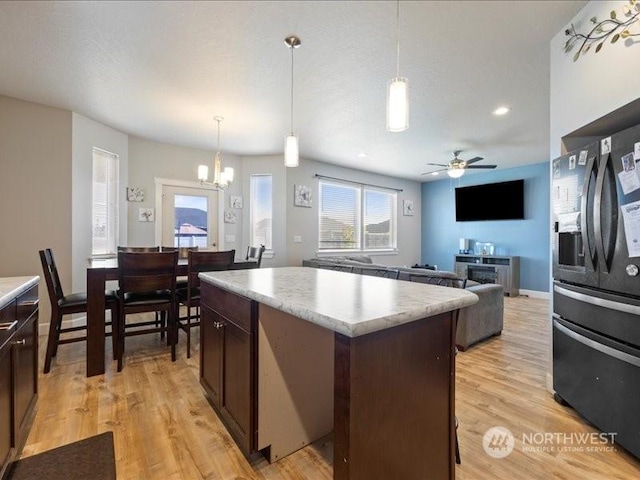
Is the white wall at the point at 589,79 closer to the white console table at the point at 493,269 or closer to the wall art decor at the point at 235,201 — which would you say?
the white console table at the point at 493,269

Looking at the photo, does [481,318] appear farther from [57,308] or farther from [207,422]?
[57,308]

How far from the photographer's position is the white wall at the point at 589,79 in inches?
67.6

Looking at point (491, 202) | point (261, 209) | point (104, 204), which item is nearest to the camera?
point (104, 204)

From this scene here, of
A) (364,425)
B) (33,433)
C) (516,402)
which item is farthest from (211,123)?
(516,402)

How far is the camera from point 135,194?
15.0 feet

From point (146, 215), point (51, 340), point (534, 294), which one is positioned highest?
point (146, 215)

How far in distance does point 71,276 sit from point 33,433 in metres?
2.47

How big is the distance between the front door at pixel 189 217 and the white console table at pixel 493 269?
5.16m

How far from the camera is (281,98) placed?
3.24 m

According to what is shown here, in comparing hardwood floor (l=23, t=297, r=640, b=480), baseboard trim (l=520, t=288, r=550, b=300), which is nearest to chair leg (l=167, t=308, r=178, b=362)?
hardwood floor (l=23, t=297, r=640, b=480)

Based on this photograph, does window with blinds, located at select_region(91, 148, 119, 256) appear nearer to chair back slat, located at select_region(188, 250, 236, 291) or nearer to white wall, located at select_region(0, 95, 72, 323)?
white wall, located at select_region(0, 95, 72, 323)

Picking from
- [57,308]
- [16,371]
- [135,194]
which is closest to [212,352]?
[16,371]

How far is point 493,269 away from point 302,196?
4.30 meters

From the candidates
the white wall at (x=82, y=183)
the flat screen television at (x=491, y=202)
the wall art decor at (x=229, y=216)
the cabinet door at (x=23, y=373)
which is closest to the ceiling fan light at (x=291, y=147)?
the cabinet door at (x=23, y=373)
